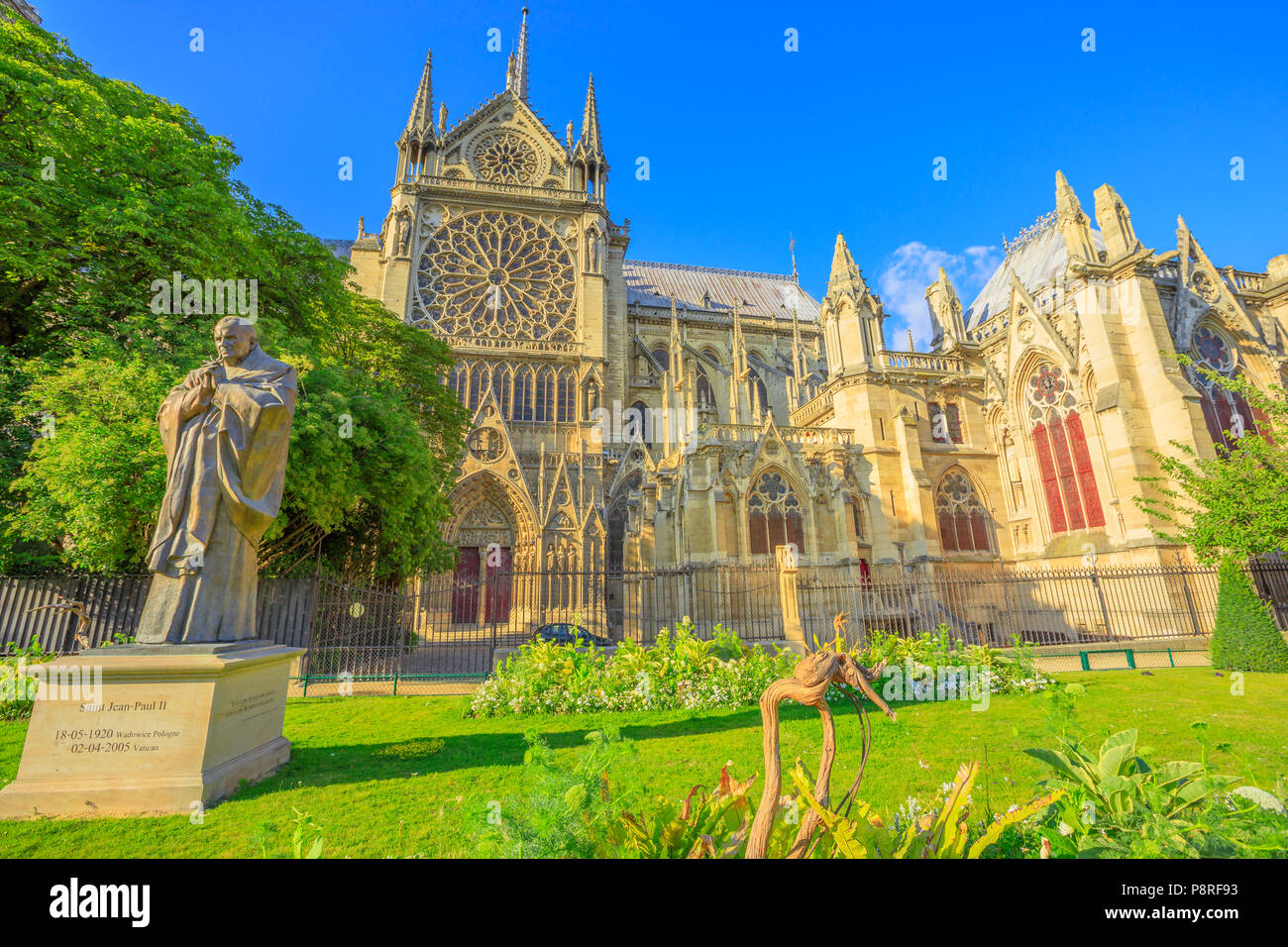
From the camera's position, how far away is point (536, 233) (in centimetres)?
3102

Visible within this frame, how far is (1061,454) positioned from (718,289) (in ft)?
99.4

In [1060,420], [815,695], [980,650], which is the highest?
[1060,420]

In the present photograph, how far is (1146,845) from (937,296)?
89.7ft

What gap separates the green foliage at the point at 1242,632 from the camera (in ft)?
36.5

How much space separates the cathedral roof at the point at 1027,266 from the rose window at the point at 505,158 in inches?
984

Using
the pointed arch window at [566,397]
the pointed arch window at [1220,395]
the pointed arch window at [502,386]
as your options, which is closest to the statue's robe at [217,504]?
the pointed arch window at [502,386]

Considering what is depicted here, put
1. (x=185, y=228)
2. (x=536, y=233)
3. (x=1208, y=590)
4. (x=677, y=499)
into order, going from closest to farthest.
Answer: (x=185, y=228) → (x=1208, y=590) → (x=677, y=499) → (x=536, y=233)

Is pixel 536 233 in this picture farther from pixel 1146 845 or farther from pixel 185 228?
pixel 1146 845

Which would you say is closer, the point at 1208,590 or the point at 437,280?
the point at 1208,590

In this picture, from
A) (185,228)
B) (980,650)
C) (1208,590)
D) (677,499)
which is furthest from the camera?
(677,499)

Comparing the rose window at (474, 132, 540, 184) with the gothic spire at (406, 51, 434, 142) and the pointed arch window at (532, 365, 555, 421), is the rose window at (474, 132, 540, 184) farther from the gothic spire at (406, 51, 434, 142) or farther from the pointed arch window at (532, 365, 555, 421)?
the pointed arch window at (532, 365, 555, 421)

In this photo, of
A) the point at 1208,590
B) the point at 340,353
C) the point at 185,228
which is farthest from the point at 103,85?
the point at 1208,590

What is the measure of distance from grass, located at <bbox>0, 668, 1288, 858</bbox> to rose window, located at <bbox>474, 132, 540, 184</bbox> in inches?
1199

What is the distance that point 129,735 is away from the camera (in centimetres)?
444
